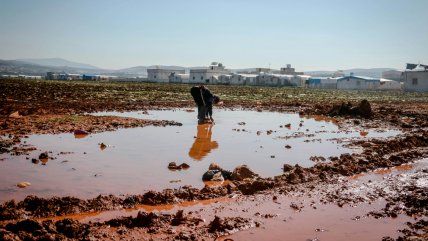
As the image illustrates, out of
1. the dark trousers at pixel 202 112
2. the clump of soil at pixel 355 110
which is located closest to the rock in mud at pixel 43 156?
the dark trousers at pixel 202 112

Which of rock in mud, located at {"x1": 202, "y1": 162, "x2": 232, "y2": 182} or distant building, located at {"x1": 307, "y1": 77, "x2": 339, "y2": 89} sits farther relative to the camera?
distant building, located at {"x1": 307, "y1": 77, "x2": 339, "y2": 89}

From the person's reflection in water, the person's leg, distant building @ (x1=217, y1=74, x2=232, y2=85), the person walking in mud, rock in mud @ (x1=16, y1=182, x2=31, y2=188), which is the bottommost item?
rock in mud @ (x1=16, y1=182, x2=31, y2=188)

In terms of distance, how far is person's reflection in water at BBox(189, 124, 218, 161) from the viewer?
971 centimetres

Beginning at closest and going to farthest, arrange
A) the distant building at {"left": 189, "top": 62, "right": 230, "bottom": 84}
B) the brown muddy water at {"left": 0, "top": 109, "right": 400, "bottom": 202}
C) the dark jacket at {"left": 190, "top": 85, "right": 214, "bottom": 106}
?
1. the brown muddy water at {"left": 0, "top": 109, "right": 400, "bottom": 202}
2. the dark jacket at {"left": 190, "top": 85, "right": 214, "bottom": 106}
3. the distant building at {"left": 189, "top": 62, "right": 230, "bottom": 84}

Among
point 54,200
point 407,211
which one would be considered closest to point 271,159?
point 407,211

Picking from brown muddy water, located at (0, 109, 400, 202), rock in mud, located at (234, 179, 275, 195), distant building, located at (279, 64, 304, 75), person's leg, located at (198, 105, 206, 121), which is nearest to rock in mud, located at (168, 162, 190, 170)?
brown muddy water, located at (0, 109, 400, 202)

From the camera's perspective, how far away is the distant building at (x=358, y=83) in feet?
256

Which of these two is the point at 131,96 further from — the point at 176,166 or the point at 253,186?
the point at 253,186

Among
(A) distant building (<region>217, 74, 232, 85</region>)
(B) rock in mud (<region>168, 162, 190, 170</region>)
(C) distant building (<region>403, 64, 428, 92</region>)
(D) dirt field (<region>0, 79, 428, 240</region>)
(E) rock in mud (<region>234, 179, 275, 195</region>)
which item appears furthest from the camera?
(A) distant building (<region>217, 74, 232, 85</region>)

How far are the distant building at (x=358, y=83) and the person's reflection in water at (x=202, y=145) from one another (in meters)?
71.3

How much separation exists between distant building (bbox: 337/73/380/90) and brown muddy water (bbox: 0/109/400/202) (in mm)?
68000

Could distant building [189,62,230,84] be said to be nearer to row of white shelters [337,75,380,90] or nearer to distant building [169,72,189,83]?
distant building [169,72,189,83]

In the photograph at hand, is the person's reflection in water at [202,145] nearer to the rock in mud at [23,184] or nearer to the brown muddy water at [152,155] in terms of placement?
the brown muddy water at [152,155]

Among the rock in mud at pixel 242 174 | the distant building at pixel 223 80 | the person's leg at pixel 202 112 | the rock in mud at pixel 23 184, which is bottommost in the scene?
the rock in mud at pixel 23 184
